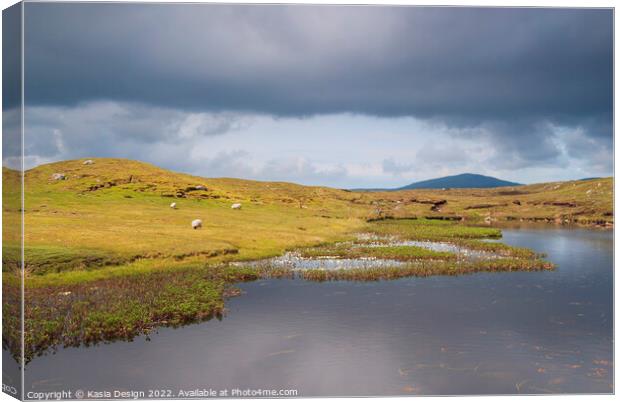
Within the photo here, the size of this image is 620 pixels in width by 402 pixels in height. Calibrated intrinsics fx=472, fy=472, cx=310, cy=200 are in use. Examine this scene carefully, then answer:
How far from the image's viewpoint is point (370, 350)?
59.2 feet

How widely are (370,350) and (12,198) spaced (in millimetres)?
14233

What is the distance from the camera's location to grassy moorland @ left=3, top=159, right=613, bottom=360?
62.8 ft

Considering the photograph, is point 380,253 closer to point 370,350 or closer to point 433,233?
point 433,233

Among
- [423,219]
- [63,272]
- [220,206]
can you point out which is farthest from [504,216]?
[63,272]

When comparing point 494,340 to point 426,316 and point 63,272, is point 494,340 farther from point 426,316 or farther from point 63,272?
point 63,272

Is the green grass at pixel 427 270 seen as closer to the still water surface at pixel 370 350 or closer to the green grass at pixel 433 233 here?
the still water surface at pixel 370 350

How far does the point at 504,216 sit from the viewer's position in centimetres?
10106

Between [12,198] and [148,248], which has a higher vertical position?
[12,198]

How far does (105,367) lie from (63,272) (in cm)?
1086

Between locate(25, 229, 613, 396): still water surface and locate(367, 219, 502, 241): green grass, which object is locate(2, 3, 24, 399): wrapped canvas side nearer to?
locate(25, 229, 613, 396): still water surface

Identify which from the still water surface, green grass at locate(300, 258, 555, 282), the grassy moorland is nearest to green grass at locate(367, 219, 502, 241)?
the grassy moorland

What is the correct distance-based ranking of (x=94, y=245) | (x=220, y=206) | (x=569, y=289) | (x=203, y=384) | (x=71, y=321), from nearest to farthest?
(x=203, y=384) < (x=71, y=321) < (x=569, y=289) < (x=94, y=245) < (x=220, y=206)

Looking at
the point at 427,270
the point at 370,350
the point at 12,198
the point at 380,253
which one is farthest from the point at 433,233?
the point at 12,198

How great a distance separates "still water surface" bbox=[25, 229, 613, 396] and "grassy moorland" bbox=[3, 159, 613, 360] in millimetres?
1735
